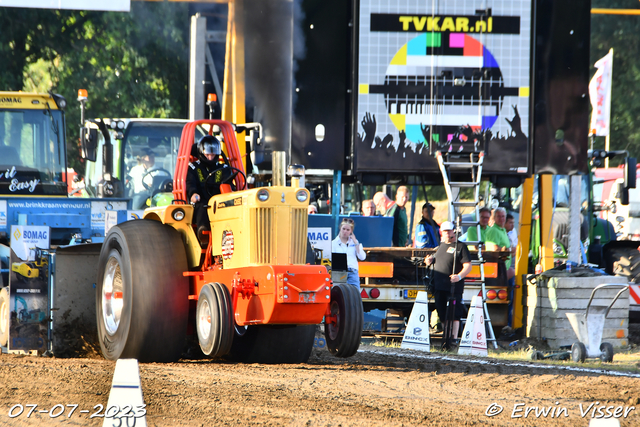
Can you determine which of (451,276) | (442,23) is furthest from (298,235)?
(442,23)

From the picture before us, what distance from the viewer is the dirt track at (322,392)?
240 inches

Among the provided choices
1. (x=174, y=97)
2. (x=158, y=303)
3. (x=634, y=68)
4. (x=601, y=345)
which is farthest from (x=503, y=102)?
(x=634, y=68)

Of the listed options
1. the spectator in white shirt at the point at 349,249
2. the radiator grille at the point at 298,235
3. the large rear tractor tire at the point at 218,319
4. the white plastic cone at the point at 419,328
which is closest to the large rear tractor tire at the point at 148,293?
the large rear tractor tire at the point at 218,319

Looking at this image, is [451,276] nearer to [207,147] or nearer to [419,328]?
[419,328]

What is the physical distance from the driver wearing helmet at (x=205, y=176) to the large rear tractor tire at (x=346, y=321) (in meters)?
1.41

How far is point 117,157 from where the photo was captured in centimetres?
1327

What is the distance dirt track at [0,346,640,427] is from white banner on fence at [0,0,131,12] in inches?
215

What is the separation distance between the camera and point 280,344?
9.10 meters

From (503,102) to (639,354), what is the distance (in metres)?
3.69

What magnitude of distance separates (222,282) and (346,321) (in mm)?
1114

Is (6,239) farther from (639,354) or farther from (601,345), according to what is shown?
(639,354)

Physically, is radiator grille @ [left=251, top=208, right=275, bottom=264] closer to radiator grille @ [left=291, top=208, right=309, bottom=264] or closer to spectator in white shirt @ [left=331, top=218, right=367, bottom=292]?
radiator grille @ [left=291, top=208, right=309, bottom=264]

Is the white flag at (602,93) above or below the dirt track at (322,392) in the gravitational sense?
above

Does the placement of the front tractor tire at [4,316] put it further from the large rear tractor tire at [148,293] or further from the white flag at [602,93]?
the white flag at [602,93]
